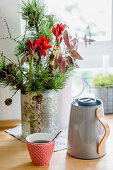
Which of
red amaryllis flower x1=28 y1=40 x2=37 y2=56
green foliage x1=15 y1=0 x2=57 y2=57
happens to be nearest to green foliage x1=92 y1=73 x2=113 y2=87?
green foliage x1=15 y1=0 x2=57 y2=57

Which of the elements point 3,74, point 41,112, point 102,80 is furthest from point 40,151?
point 102,80

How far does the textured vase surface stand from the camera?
1.12 m

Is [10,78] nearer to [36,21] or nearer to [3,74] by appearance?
[3,74]

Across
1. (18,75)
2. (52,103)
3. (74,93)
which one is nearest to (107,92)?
(74,93)

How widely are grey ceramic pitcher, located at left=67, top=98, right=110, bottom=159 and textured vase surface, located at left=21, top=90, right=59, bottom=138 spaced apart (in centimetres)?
14

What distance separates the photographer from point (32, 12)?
1.13 meters

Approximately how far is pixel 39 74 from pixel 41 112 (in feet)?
0.49

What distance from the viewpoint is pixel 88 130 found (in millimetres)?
987

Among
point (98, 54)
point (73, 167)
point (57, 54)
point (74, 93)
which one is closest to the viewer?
point (73, 167)

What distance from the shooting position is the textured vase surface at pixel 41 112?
1.12 metres

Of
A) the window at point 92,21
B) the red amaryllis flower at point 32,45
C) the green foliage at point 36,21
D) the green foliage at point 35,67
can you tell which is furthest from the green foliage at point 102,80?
the red amaryllis flower at point 32,45

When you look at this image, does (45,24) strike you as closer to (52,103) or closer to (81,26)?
(52,103)

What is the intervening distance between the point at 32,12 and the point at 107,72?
2.07 feet

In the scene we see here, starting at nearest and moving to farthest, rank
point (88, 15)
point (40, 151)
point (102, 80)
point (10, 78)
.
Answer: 1. point (40, 151)
2. point (10, 78)
3. point (102, 80)
4. point (88, 15)
